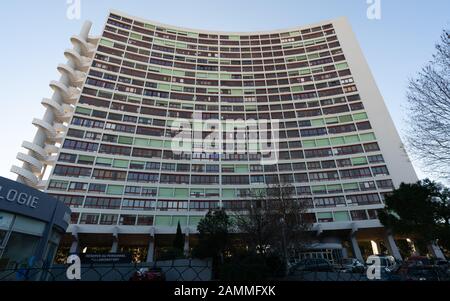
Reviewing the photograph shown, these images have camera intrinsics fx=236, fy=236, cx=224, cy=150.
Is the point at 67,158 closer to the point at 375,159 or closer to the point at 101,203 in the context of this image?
the point at 101,203

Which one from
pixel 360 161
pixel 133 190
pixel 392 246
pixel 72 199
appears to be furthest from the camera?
pixel 360 161

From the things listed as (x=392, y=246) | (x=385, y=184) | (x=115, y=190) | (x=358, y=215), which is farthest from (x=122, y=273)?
(x=385, y=184)

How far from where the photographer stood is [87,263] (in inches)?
619

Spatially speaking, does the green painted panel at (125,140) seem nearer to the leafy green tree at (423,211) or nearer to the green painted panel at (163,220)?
the green painted panel at (163,220)

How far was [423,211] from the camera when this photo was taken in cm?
2866

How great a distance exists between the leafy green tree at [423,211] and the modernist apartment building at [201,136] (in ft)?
27.2

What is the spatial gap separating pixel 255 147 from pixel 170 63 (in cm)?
2890

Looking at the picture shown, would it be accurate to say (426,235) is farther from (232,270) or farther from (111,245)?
(111,245)

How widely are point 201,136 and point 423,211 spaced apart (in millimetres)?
36337

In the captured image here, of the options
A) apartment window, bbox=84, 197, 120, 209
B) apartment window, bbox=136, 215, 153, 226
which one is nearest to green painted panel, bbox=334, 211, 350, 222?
apartment window, bbox=136, 215, 153, 226

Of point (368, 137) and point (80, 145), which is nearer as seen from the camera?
point (80, 145)

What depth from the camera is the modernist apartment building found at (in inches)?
1511

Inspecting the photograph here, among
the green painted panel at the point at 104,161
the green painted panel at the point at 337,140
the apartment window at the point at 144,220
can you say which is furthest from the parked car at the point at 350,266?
the green painted panel at the point at 104,161

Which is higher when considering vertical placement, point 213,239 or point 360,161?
point 360,161
